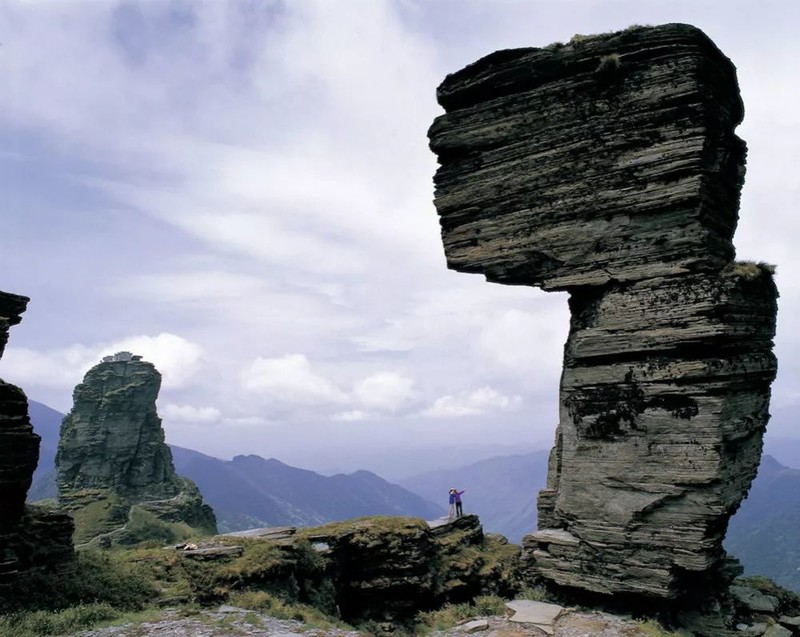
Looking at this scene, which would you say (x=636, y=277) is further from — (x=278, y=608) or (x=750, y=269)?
(x=278, y=608)

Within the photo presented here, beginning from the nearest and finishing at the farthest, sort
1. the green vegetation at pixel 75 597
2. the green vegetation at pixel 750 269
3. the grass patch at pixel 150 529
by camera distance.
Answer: the green vegetation at pixel 75 597 < the green vegetation at pixel 750 269 < the grass patch at pixel 150 529

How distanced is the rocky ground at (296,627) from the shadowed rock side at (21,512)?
4.73 meters

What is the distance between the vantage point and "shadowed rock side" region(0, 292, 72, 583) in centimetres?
1792

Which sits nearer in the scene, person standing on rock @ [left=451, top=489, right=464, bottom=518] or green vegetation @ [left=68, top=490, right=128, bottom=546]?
person standing on rock @ [left=451, top=489, right=464, bottom=518]

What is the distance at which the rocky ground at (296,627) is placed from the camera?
15.5 metres

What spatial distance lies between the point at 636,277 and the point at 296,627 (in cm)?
1708

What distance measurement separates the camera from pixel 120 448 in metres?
102

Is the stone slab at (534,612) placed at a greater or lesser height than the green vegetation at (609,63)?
lesser

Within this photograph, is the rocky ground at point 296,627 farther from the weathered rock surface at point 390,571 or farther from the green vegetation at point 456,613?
the weathered rock surface at point 390,571

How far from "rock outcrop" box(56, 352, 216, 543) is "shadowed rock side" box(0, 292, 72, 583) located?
7532 cm

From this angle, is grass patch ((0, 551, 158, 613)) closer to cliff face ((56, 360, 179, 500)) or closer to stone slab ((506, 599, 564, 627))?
stone slab ((506, 599, 564, 627))

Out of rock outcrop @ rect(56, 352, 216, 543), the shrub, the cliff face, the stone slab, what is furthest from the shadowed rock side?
the cliff face

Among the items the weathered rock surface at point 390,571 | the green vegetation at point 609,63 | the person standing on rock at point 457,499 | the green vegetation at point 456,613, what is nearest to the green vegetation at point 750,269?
the green vegetation at point 609,63

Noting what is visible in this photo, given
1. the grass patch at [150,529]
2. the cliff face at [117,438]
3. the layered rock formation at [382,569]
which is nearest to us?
the layered rock formation at [382,569]
